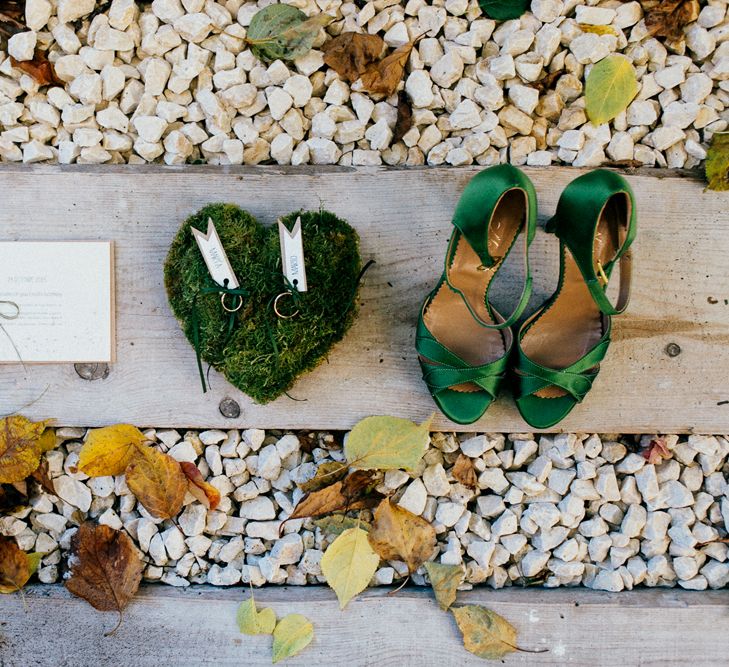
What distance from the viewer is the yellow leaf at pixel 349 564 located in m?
1.55

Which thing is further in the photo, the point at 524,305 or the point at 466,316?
the point at 466,316

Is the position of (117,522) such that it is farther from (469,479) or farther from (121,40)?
(121,40)

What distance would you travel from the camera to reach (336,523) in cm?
160

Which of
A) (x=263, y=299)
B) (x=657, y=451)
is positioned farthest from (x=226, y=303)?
(x=657, y=451)

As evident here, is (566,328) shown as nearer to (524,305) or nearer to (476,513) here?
(524,305)

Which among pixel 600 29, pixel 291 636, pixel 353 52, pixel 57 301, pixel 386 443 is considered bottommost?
pixel 291 636

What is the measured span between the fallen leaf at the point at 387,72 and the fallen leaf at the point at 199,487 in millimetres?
1021

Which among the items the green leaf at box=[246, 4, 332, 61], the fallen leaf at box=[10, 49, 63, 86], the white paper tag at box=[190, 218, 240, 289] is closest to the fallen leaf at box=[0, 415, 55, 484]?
the white paper tag at box=[190, 218, 240, 289]

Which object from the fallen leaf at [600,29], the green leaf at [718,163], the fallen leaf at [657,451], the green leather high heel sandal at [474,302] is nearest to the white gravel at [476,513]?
the fallen leaf at [657,451]

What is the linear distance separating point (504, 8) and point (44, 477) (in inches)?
63.1

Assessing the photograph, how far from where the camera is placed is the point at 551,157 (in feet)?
5.26

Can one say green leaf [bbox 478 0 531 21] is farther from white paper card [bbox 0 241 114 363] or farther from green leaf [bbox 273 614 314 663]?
green leaf [bbox 273 614 314 663]

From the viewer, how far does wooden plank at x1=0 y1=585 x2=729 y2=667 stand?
1.57m

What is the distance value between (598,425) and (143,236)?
1.21 m
